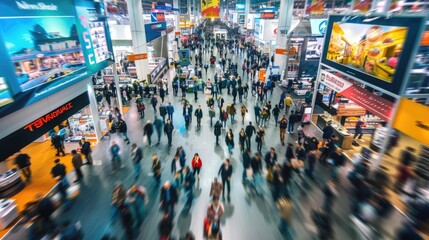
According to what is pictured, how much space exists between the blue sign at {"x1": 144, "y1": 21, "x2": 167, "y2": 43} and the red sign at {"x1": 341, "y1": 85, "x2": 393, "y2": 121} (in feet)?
51.0

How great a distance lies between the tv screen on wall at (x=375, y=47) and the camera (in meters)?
7.12

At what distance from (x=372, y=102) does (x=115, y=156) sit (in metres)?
10.2

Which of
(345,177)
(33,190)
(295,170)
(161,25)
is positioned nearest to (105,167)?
(33,190)

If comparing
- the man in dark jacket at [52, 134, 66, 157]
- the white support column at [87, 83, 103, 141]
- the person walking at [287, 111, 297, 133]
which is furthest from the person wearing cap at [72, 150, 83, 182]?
the person walking at [287, 111, 297, 133]

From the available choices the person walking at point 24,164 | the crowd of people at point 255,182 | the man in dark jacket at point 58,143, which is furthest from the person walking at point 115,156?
the person walking at point 24,164

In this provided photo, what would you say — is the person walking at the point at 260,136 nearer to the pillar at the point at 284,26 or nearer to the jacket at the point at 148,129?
the jacket at the point at 148,129

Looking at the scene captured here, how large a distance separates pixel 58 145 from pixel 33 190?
2.16 metres

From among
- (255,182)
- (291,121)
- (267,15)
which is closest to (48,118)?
(255,182)

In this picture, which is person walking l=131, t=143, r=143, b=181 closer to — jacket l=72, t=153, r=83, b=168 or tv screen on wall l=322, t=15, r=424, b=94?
jacket l=72, t=153, r=83, b=168

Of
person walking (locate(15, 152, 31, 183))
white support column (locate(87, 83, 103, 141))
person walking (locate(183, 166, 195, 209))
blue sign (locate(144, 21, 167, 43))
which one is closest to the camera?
person walking (locate(183, 166, 195, 209))

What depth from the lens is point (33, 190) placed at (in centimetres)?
858

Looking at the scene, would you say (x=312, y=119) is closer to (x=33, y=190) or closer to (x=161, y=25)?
(x=33, y=190)

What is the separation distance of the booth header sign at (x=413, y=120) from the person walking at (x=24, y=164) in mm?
12998

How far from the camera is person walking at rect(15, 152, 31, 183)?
853cm
